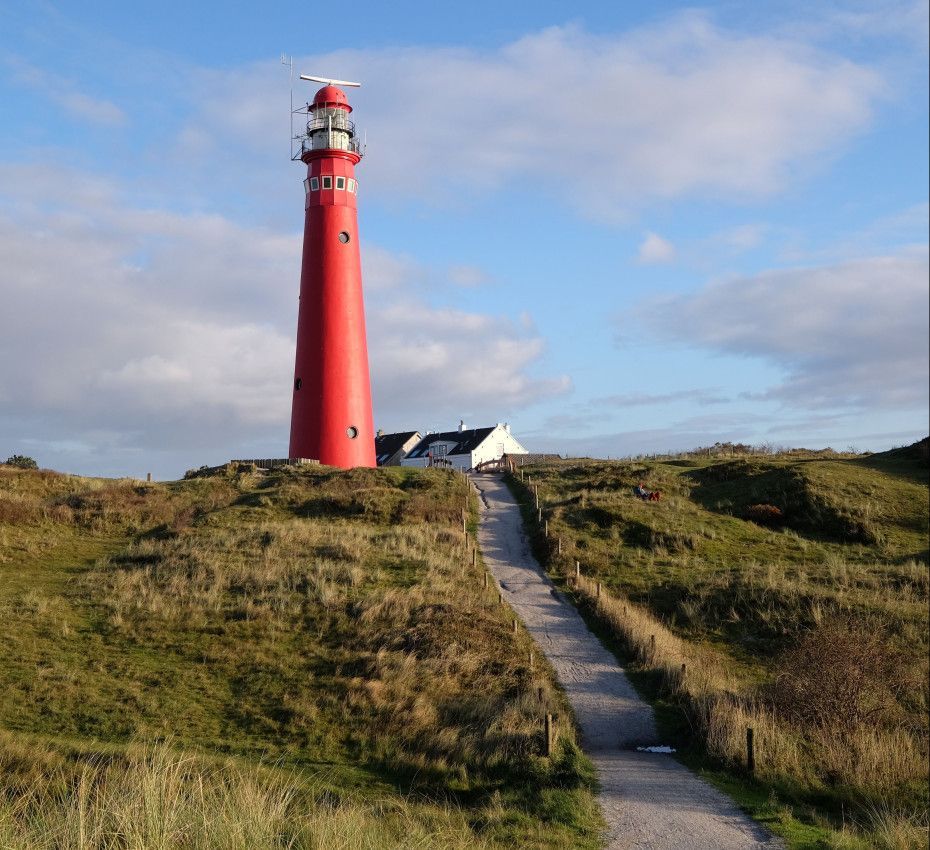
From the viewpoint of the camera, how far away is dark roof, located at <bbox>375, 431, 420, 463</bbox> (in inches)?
3155

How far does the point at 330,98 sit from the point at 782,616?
2946 centimetres

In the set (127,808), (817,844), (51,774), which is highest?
(127,808)

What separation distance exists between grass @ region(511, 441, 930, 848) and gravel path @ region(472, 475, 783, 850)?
45 cm

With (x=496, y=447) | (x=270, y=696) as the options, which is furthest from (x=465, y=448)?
(x=270, y=696)

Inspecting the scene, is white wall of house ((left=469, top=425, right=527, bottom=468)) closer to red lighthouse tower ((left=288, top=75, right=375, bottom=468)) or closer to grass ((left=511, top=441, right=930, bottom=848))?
grass ((left=511, top=441, right=930, bottom=848))

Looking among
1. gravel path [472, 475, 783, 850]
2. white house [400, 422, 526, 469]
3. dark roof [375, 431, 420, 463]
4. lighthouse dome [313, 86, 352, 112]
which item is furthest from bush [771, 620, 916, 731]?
dark roof [375, 431, 420, 463]

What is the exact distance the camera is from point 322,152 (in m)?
38.9

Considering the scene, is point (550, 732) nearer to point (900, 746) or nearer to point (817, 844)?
point (817, 844)

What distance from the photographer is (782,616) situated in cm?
2209

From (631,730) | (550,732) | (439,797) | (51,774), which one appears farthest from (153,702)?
(631,730)

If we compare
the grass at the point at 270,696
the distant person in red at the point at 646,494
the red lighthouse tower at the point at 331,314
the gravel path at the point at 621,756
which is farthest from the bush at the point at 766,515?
the red lighthouse tower at the point at 331,314

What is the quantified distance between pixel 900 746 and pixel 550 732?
5.82 metres

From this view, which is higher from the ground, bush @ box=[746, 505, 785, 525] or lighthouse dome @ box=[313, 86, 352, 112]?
lighthouse dome @ box=[313, 86, 352, 112]

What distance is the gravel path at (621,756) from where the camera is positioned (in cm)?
1070
